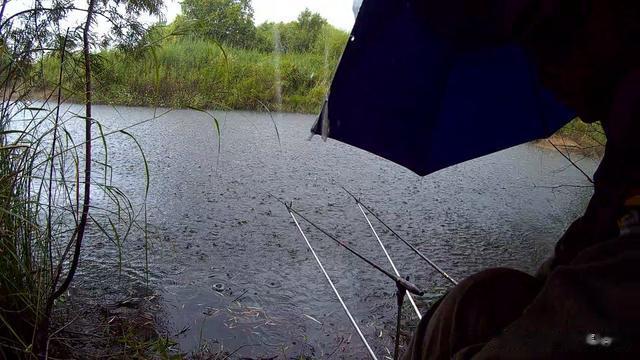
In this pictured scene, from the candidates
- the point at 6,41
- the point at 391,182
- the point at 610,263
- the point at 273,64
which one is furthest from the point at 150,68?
the point at 273,64

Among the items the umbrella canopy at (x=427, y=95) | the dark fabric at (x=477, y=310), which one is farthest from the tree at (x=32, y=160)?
the dark fabric at (x=477, y=310)

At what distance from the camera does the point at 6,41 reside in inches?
57.3

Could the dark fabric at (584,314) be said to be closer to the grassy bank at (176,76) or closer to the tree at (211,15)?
the grassy bank at (176,76)

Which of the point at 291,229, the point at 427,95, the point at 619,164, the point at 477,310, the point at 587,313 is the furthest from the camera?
the point at 291,229

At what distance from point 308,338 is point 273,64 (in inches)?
235

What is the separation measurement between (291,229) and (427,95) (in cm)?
204

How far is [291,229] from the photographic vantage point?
10.7 feet

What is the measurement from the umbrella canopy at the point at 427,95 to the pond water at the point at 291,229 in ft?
1.54

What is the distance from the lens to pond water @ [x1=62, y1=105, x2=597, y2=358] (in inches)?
86.8

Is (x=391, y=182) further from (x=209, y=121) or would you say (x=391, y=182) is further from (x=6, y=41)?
(x=6, y=41)

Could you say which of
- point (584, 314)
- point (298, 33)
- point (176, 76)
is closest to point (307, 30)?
point (298, 33)

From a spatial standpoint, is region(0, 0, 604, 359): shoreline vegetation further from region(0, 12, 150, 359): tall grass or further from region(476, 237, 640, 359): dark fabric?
region(476, 237, 640, 359): dark fabric

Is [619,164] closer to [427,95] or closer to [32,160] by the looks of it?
[427,95]

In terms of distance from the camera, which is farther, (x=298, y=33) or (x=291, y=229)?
(x=298, y=33)
